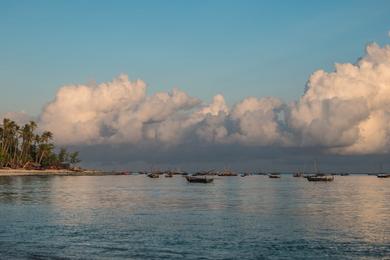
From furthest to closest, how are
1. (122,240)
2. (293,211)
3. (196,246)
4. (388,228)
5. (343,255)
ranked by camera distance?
(293,211) → (388,228) → (122,240) → (196,246) → (343,255)

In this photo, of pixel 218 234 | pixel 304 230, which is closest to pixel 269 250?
pixel 218 234

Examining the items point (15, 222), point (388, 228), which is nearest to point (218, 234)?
point (388, 228)

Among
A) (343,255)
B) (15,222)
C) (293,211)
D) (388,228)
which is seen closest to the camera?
(343,255)

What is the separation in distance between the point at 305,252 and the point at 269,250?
2.72 metres

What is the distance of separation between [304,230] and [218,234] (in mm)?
9159

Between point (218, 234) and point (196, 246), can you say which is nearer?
point (196, 246)

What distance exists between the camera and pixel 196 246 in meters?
38.9

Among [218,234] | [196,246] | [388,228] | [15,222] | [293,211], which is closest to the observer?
[196,246]

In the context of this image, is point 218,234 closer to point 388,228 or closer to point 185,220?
point 185,220

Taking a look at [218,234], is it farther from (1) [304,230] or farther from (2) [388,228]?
(2) [388,228]

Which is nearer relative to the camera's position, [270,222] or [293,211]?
[270,222]

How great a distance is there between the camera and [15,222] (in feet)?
175

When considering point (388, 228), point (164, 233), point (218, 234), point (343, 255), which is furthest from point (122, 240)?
point (388, 228)

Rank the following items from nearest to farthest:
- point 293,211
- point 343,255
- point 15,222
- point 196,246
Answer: point 343,255 < point 196,246 < point 15,222 < point 293,211
